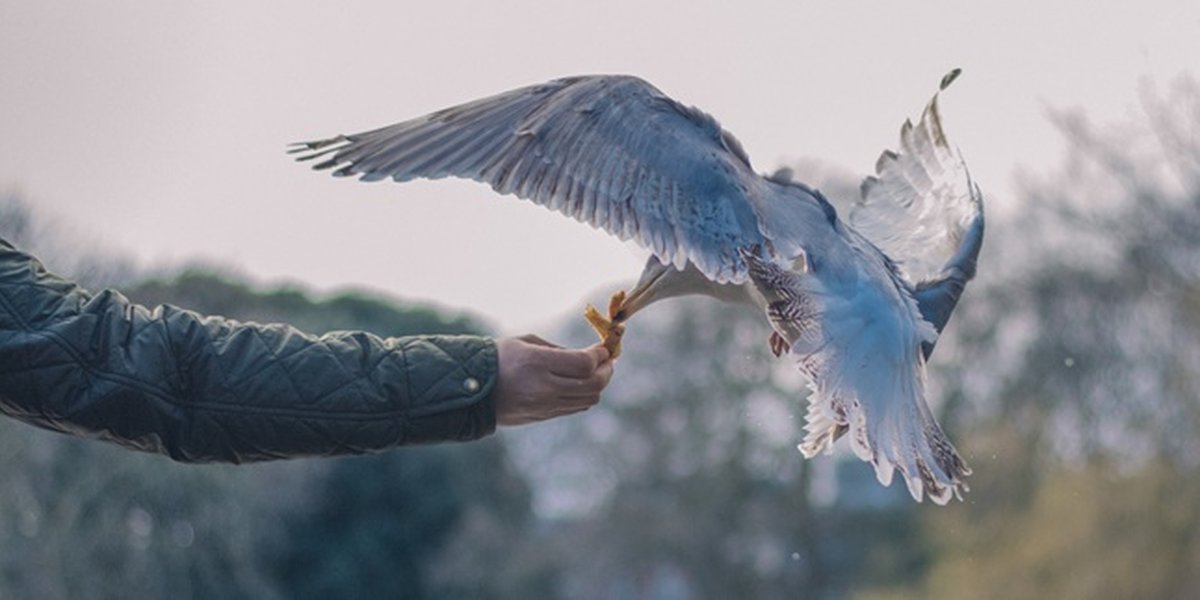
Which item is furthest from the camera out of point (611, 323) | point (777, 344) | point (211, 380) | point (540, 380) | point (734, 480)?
point (734, 480)

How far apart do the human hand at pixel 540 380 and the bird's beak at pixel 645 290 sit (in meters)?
0.44

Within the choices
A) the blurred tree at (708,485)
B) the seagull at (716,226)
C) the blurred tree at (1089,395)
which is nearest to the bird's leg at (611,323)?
the seagull at (716,226)

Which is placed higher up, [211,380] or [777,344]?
[211,380]

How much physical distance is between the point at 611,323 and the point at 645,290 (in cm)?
36

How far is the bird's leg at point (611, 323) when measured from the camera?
277 centimetres

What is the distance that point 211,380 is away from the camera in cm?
225

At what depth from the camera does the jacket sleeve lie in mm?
2207

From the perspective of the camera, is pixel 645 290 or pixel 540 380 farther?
pixel 645 290

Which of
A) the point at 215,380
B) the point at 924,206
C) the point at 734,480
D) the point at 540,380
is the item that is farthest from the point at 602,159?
the point at 734,480

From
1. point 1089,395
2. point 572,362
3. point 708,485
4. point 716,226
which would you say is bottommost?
point 708,485

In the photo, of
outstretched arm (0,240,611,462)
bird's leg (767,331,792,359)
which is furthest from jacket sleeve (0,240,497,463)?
bird's leg (767,331,792,359)

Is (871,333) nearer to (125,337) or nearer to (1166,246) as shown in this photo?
(125,337)

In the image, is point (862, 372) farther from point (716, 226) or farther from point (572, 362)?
point (572, 362)

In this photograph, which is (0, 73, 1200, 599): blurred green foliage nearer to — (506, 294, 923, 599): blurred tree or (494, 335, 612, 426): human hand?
(506, 294, 923, 599): blurred tree
